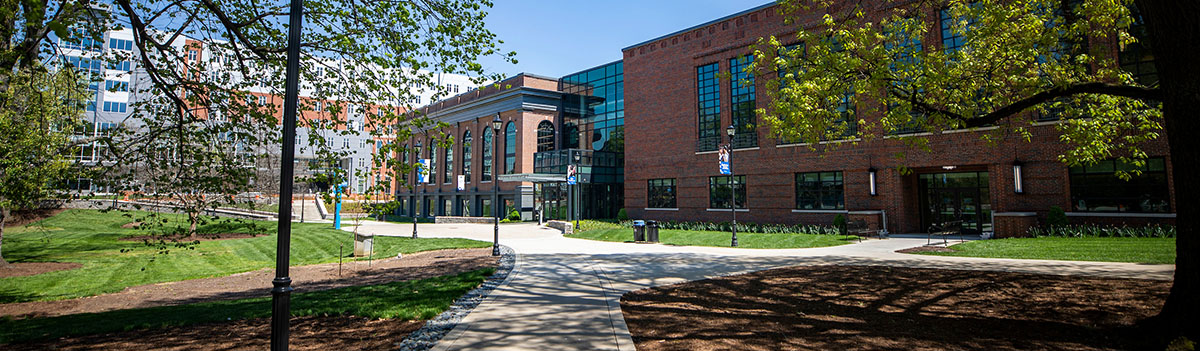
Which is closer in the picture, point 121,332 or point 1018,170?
point 121,332

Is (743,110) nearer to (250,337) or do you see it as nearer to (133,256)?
(250,337)

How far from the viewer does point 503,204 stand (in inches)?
1759

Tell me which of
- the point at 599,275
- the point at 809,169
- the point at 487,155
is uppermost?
the point at 487,155

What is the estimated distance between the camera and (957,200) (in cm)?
2291

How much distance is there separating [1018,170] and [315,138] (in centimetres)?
2247

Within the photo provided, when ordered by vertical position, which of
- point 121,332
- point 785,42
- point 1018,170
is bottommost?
point 121,332

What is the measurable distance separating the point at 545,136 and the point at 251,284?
1287 inches

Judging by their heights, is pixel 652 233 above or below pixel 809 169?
below

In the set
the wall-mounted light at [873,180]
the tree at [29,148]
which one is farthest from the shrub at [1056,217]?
the tree at [29,148]

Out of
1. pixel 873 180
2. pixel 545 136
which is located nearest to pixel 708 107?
pixel 873 180

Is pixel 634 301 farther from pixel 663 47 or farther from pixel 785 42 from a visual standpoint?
pixel 663 47

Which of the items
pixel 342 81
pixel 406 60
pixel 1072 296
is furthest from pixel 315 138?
pixel 1072 296

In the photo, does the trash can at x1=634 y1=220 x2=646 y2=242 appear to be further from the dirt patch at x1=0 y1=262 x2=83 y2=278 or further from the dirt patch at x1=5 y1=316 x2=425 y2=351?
the dirt patch at x1=0 y1=262 x2=83 y2=278

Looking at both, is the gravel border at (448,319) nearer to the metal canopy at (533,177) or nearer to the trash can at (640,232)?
the trash can at (640,232)
